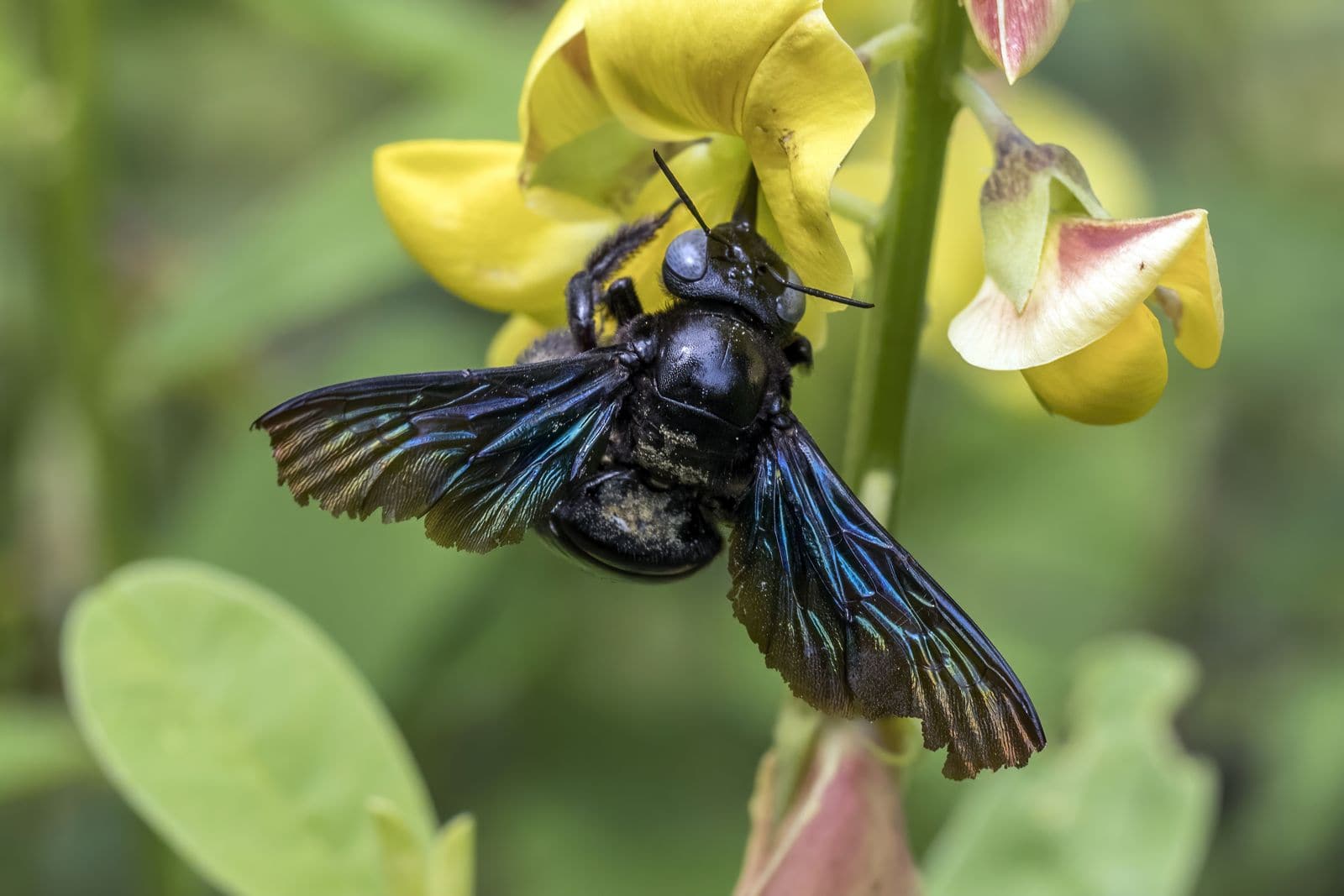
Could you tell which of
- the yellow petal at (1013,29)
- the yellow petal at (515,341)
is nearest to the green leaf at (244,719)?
the yellow petal at (515,341)

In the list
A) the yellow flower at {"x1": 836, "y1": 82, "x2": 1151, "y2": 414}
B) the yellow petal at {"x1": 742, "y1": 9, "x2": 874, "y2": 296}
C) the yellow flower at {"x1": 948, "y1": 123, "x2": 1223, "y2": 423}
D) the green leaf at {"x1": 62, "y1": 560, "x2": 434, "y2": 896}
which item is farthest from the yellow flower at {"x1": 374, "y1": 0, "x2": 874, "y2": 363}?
the yellow flower at {"x1": 836, "y1": 82, "x2": 1151, "y2": 414}

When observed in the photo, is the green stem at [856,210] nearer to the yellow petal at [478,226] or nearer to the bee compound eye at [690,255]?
the bee compound eye at [690,255]

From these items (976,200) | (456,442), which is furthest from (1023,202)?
(976,200)

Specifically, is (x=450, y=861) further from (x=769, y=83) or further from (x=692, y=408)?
(x=769, y=83)

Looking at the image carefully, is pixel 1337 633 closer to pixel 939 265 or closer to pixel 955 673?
pixel 939 265

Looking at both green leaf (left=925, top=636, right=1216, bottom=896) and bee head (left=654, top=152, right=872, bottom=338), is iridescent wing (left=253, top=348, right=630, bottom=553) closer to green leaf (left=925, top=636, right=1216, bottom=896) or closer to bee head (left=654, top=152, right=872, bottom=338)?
bee head (left=654, top=152, right=872, bottom=338)

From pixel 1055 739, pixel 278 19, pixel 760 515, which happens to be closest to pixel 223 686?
pixel 760 515
